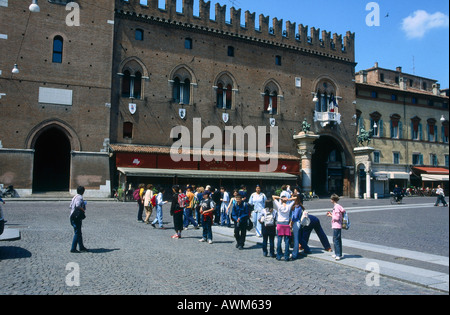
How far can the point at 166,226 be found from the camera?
48.5 ft

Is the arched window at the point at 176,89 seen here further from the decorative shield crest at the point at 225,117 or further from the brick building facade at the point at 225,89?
the decorative shield crest at the point at 225,117

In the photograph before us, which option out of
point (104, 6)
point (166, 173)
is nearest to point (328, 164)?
point (166, 173)

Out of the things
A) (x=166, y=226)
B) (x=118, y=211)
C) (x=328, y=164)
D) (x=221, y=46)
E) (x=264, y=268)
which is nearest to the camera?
(x=264, y=268)

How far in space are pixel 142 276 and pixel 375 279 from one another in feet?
14.2

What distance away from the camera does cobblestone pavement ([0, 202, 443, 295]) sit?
254 inches

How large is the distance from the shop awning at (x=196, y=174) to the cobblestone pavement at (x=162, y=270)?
14.1m

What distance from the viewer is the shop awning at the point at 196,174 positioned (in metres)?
26.5

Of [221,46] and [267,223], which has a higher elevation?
[221,46]

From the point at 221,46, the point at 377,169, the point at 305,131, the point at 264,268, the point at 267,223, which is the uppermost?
the point at 221,46

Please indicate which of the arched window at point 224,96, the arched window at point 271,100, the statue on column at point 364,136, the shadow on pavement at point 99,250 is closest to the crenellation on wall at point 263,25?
the arched window at point 271,100

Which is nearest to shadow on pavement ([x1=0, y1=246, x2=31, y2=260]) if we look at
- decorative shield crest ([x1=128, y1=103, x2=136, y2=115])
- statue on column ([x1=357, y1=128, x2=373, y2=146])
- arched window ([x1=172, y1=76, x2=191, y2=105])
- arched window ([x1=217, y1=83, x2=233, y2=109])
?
decorative shield crest ([x1=128, y1=103, x2=136, y2=115])

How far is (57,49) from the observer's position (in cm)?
2666

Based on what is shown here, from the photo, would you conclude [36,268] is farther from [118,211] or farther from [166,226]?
[118,211]

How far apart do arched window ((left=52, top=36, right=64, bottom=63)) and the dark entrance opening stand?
17.8ft
